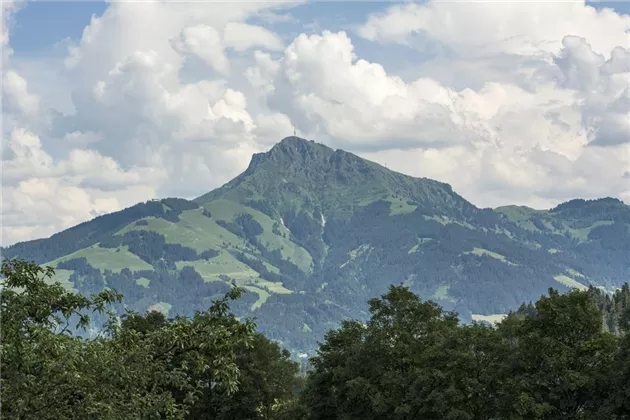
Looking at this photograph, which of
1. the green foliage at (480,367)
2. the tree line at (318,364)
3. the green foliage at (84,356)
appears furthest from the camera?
the green foliage at (480,367)

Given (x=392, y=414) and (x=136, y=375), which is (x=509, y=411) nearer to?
(x=392, y=414)

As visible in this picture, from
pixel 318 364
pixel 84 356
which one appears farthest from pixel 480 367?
pixel 84 356

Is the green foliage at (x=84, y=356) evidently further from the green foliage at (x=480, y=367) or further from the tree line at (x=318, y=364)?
the green foliage at (x=480, y=367)

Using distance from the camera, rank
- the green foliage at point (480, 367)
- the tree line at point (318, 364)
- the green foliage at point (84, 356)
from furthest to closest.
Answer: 1. the green foliage at point (480, 367)
2. the tree line at point (318, 364)
3. the green foliage at point (84, 356)

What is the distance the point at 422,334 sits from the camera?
6794cm

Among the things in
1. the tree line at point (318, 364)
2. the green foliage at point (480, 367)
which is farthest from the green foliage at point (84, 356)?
the green foliage at point (480, 367)

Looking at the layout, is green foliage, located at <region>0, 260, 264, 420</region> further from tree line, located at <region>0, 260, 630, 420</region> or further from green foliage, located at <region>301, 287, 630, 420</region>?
green foliage, located at <region>301, 287, 630, 420</region>

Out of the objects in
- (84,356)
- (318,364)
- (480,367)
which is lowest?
(480,367)

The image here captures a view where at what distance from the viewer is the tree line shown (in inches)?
727

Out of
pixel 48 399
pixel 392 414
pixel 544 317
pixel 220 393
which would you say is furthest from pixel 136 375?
pixel 220 393

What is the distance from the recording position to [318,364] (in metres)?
77.8

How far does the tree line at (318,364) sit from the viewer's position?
18469mm

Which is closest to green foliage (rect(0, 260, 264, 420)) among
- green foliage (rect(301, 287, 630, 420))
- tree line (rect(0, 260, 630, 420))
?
tree line (rect(0, 260, 630, 420))

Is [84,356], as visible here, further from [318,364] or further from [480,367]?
[318,364]
